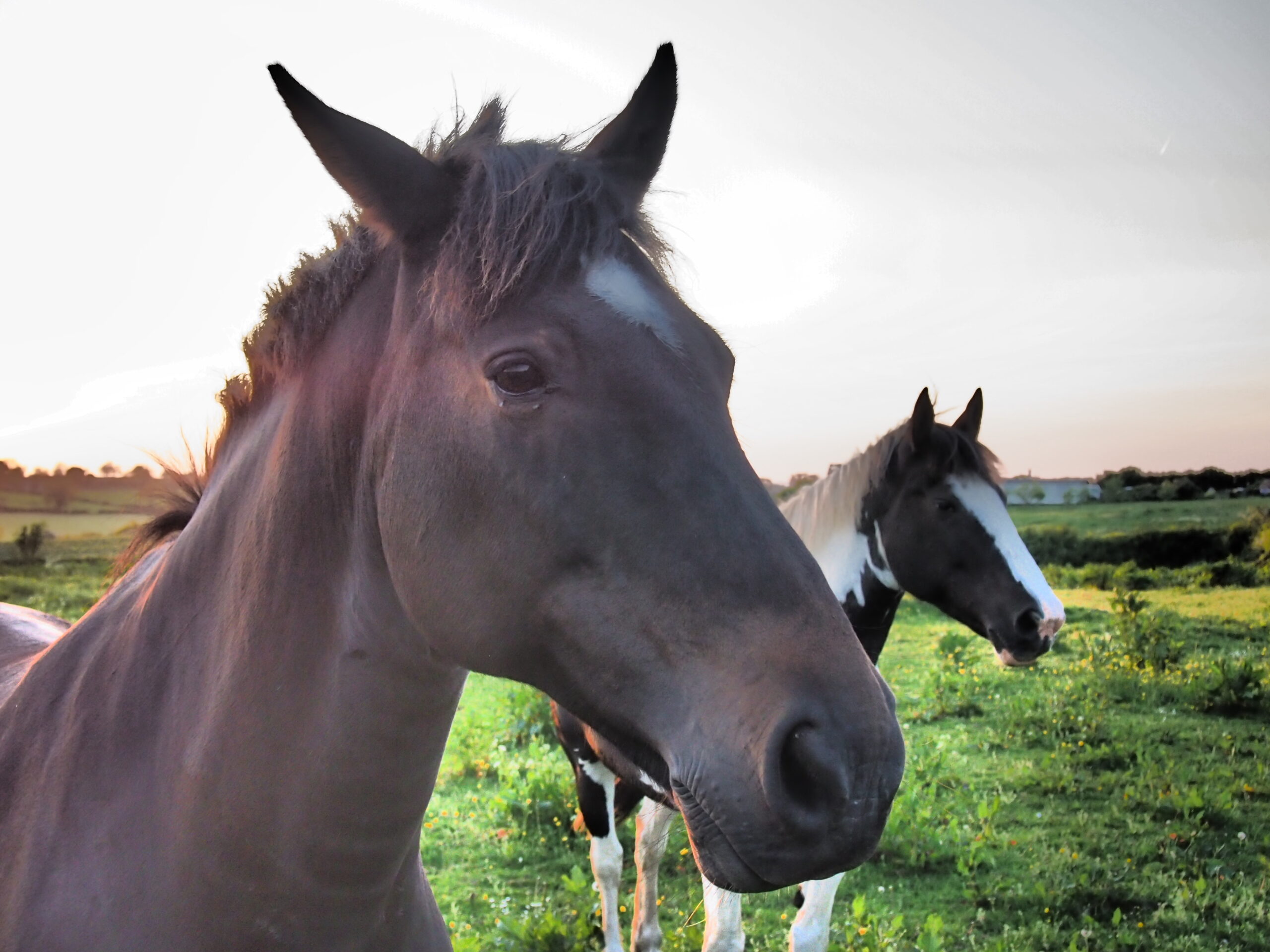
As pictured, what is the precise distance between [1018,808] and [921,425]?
338 cm

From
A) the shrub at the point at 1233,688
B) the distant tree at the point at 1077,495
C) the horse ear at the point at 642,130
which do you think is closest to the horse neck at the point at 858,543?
the horse ear at the point at 642,130

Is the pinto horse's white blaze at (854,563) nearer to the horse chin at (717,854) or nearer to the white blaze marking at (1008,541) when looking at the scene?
the white blaze marking at (1008,541)

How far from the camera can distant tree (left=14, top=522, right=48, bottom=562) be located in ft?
19.2

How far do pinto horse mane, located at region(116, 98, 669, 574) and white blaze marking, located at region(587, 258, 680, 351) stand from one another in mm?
37

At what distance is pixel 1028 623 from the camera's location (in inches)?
164

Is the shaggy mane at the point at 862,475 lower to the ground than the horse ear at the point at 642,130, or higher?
lower

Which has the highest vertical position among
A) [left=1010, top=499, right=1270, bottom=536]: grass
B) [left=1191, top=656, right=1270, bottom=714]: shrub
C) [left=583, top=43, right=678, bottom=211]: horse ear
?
[left=583, top=43, right=678, bottom=211]: horse ear

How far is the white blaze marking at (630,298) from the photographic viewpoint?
49.7 inches

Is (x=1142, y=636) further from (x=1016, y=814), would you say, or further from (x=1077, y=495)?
(x=1016, y=814)

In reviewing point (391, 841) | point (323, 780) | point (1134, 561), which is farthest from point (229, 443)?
point (1134, 561)

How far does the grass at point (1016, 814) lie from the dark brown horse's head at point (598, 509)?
340cm

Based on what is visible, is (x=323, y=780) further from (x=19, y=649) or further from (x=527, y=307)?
(x=19, y=649)

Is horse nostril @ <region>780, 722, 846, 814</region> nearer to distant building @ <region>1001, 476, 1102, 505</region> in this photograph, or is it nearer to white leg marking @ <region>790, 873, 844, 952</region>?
white leg marking @ <region>790, 873, 844, 952</region>

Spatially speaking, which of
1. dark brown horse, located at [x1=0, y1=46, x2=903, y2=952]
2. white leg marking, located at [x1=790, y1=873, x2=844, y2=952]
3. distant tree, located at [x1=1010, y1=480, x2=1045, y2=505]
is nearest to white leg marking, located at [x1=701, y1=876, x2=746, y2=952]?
white leg marking, located at [x1=790, y1=873, x2=844, y2=952]
